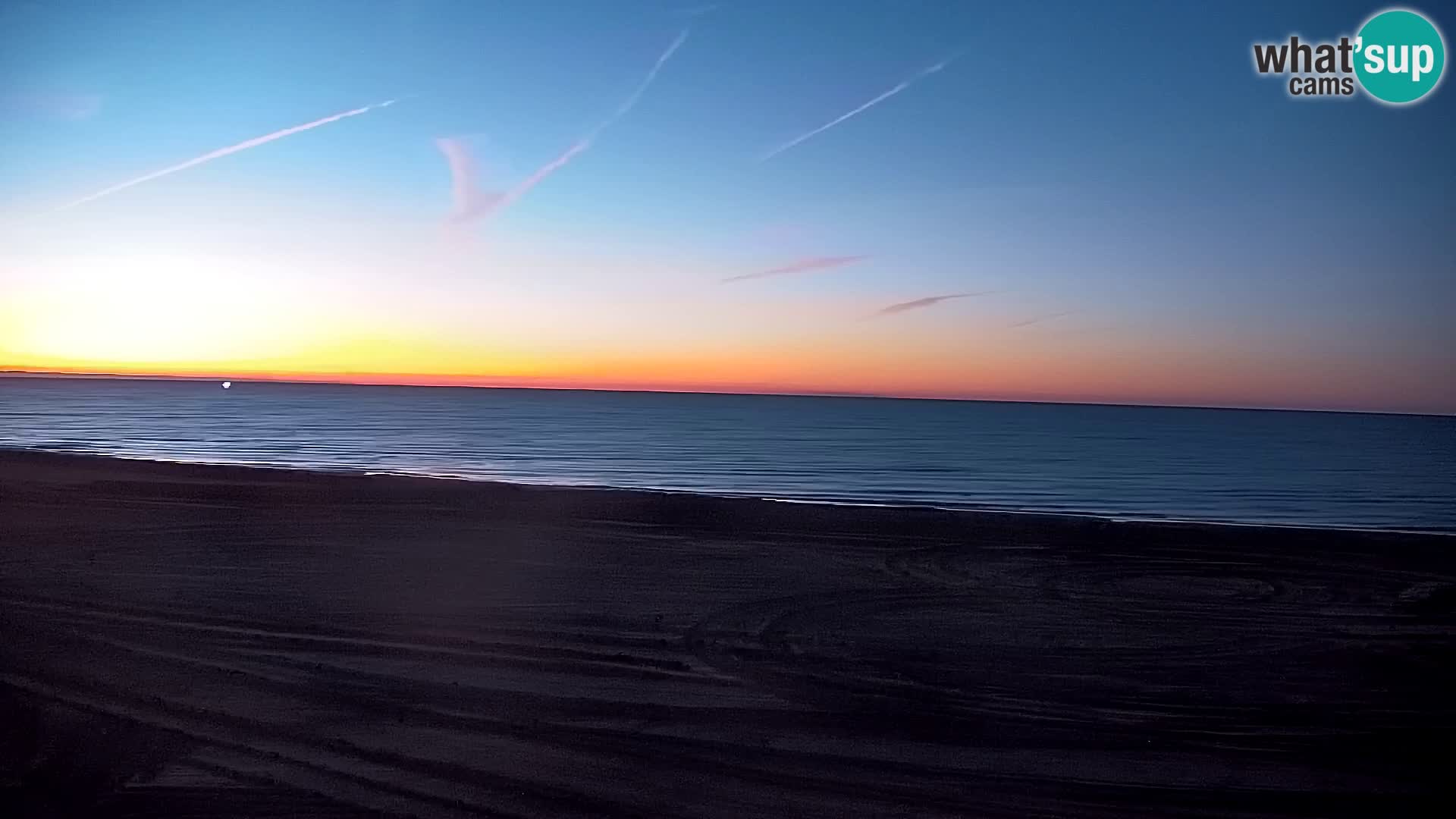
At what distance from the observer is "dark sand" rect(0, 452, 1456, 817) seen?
4801 mm

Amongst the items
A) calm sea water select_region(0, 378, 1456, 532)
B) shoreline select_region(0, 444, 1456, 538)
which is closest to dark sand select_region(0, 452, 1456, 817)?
shoreline select_region(0, 444, 1456, 538)

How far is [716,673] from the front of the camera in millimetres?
6773

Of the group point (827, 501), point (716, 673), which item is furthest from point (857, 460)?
point (716, 673)

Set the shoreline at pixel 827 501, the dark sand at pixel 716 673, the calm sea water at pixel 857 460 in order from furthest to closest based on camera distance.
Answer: the calm sea water at pixel 857 460 < the shoreline at pixel 827 501 < the dark sand at pixel 716 673

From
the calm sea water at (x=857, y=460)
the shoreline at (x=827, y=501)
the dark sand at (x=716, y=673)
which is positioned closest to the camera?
the dark sand at (x=716, y=673)

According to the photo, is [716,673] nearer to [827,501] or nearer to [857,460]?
[827,501]

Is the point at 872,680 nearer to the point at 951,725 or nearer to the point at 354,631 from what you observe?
the point at 951,725

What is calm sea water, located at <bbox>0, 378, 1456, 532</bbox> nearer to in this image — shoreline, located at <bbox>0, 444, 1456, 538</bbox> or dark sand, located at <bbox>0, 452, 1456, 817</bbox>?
shoreline, located at <bbox>0, 444, 1456, 538</bbox>

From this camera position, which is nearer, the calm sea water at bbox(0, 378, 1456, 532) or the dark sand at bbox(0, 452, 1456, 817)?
the dark sand at bbox(0, 452, 1456, 817)

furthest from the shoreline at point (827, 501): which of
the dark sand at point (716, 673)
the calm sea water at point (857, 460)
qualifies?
the dark sand at point (716, 673)

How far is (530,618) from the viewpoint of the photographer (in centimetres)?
835

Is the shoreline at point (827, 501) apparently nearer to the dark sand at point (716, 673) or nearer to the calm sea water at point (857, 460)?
the calm sea water at point (857, 460)

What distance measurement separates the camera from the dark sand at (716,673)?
4801mm

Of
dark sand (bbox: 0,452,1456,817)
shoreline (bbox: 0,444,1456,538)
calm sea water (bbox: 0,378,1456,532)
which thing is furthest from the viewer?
calm sea water (bbox: 0,378,1456,532)
